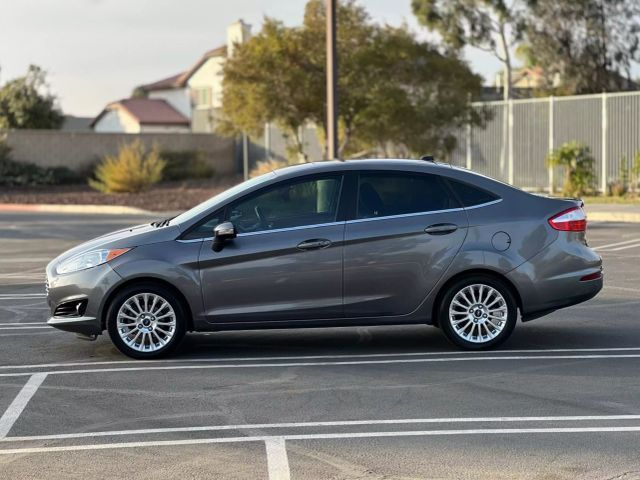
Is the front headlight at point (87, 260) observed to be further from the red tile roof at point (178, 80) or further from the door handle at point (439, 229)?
the red tile roof at point (178, 80)

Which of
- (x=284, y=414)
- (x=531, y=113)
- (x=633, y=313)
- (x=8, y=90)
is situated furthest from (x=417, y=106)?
(x=8, y=90)

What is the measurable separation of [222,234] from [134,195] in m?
30.5

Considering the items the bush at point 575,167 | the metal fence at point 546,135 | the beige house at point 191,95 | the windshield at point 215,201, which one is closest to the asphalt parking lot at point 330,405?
the windshield at point 215,201

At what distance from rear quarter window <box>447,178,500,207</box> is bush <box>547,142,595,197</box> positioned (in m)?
23.7

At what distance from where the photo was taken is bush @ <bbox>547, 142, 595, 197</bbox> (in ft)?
107

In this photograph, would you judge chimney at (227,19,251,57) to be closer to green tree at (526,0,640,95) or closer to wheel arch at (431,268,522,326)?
green tree at (526,0,640,95)

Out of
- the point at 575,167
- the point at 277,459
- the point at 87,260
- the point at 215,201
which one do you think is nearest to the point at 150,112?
the point at 575,167

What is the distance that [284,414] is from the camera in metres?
7.25

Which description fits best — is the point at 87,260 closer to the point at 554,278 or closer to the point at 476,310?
the point at 476,310

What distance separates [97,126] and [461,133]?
1581 inches

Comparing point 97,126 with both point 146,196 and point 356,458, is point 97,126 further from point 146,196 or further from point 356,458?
point 356,458

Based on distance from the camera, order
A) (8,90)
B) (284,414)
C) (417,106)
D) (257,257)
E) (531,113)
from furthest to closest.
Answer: (8,90) < (531,113) < (417,106) < (257,257) < (284,414)

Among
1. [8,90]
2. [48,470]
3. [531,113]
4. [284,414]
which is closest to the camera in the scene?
[48,470]

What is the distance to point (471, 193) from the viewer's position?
31.6 ft
